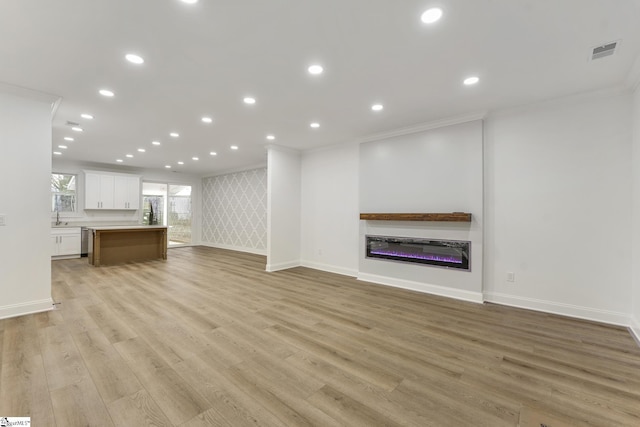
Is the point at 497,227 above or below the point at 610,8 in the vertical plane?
below

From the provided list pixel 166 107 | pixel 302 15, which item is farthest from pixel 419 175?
pixel 166 107

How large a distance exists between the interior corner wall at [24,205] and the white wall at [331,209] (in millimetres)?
4166

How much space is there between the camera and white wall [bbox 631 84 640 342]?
2.81 meters

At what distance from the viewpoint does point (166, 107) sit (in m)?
3.75

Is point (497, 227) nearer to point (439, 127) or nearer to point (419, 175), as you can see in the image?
point (419, 175)

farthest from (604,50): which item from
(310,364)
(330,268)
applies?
(330,268)

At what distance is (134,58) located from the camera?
8.36 feet

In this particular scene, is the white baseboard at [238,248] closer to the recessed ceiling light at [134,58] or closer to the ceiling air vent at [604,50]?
the recessed ceiling light at [134,58]

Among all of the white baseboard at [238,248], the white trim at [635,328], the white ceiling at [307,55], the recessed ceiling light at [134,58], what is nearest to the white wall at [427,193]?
the white ceiling at [307,55]

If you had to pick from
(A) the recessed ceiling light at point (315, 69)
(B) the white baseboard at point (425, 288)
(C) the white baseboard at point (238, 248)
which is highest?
(A) the recessed ceiling light at point (315, 69)

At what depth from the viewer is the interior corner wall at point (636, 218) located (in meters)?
2.81

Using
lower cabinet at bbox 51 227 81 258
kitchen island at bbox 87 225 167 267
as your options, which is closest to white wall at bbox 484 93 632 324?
kitchen island at bbox 87 225 167 267

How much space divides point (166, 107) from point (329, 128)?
2432 mm

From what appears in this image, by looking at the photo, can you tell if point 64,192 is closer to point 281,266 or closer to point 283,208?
point 283,208
